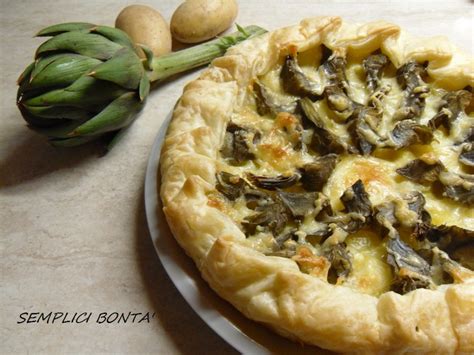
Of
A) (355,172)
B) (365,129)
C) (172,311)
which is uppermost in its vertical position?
(365,129)

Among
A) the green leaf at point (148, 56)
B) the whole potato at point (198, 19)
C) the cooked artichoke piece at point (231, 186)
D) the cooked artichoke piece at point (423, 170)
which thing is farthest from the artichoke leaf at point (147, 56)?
the cooked artichoke piece at point (423, 170)

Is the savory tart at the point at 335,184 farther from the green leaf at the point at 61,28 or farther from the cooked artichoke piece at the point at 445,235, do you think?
the green leaf at the point at 61,28

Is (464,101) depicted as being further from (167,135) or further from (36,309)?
(36,309)

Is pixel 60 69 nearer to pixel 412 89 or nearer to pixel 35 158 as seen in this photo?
pixel 35 158

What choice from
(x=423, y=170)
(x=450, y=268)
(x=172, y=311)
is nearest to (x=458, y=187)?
(x=423, y=170)

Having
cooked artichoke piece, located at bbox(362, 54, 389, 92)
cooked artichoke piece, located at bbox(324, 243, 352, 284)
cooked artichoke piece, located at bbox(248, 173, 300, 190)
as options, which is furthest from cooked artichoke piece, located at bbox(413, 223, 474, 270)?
cooked artichoke piece, located at bbox(362, 54, 389, 92)
